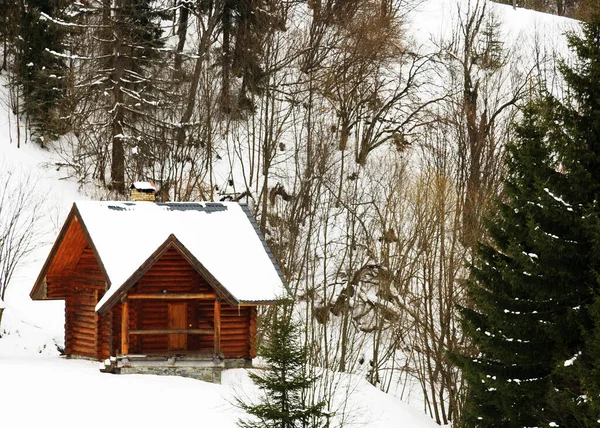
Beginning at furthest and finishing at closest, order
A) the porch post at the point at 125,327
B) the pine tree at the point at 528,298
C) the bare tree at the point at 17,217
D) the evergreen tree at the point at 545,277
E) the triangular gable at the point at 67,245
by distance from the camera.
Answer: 1. the bare tree at the point at 17,217
2. the triangular gable at the point at 67,245
3. the porch post at the point at 125,327
4. the pine tree at the point at 528,298
5. the evergreen tree at the point at 545,277

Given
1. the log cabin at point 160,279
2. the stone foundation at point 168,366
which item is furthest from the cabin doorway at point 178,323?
the stone foundation at point 168,366

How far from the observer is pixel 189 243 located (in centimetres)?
2373

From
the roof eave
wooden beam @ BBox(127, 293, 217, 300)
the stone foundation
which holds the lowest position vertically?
the stone foundation

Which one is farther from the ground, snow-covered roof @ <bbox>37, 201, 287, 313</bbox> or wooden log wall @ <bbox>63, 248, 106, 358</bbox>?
snow-covered roof @ <bbox>37, 201, 287, 313</bbox>

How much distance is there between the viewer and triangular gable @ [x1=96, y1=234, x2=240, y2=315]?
21.6 meters

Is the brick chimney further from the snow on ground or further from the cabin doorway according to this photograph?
the snow on ground

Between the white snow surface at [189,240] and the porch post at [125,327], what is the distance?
2.71ft

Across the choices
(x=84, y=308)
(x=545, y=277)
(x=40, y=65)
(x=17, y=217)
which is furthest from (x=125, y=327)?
(x=40, y=65)

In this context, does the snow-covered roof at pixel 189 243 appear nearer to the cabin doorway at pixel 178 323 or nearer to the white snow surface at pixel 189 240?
the white snow surface at pixel 189 240

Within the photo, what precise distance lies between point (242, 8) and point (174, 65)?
394cm

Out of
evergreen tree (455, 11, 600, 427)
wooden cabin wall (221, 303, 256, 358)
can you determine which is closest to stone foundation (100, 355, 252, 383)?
wooden cabin wall (221, 303, 256, 358)

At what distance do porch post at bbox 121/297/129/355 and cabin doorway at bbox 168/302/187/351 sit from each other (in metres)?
1.34

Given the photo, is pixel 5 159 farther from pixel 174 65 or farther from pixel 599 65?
pixel 599 65

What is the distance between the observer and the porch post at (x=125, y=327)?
22.3m
